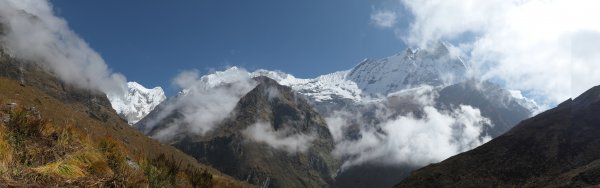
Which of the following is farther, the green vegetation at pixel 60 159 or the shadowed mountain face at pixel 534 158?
the shadowed mountain face at pixel 534 158

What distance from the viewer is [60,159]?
952 cm

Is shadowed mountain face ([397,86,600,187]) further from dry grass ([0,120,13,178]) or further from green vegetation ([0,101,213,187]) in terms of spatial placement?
dry grass ([0,120,13,178])

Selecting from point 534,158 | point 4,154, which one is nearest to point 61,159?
point 4,154

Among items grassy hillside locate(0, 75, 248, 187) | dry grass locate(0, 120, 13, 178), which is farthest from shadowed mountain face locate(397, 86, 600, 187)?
dry grass locate(0, 120, 13, 178)

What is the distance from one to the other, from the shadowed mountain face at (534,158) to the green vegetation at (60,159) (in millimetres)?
86848

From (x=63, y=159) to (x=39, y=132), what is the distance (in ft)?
5.63

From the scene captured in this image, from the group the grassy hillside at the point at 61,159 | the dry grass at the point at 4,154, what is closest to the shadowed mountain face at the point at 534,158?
the grassy hillside at the point at 61,159

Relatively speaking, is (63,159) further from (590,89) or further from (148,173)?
(590,89)

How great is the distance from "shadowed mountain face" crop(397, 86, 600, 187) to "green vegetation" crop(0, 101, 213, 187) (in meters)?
86.8

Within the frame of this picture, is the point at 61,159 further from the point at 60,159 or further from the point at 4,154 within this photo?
the point at 4,154

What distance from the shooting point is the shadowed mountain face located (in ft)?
358

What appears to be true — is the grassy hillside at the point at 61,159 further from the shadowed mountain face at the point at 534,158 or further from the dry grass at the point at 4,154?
the shadowed mountain face at the point at 534,158

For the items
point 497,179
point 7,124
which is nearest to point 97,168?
point 7,124

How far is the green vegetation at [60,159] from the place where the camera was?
8.44 meters
